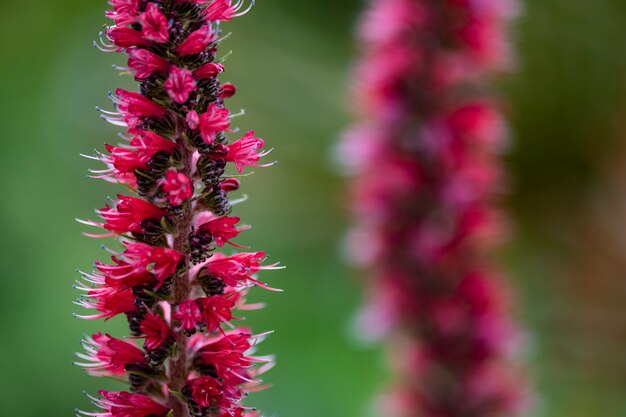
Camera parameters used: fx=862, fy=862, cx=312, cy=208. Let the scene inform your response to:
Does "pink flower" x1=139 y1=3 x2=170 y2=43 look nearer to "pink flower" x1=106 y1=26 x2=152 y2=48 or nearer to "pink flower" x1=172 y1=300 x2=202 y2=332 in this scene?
"pink flower" x1=106 y1=26 x2=152 y2=48

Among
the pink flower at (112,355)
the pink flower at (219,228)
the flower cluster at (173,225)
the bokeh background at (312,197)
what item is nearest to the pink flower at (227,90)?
the flower cluster at (173,225)

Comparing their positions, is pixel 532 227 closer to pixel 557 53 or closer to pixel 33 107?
pixel 557 53

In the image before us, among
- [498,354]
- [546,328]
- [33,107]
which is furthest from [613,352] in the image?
[33,107]

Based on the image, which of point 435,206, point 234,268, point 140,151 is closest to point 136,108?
point 140,151

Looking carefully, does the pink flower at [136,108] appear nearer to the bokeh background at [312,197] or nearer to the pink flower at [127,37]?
the pink flower at [127,37]

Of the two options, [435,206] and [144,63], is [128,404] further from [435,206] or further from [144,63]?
[435,206]
